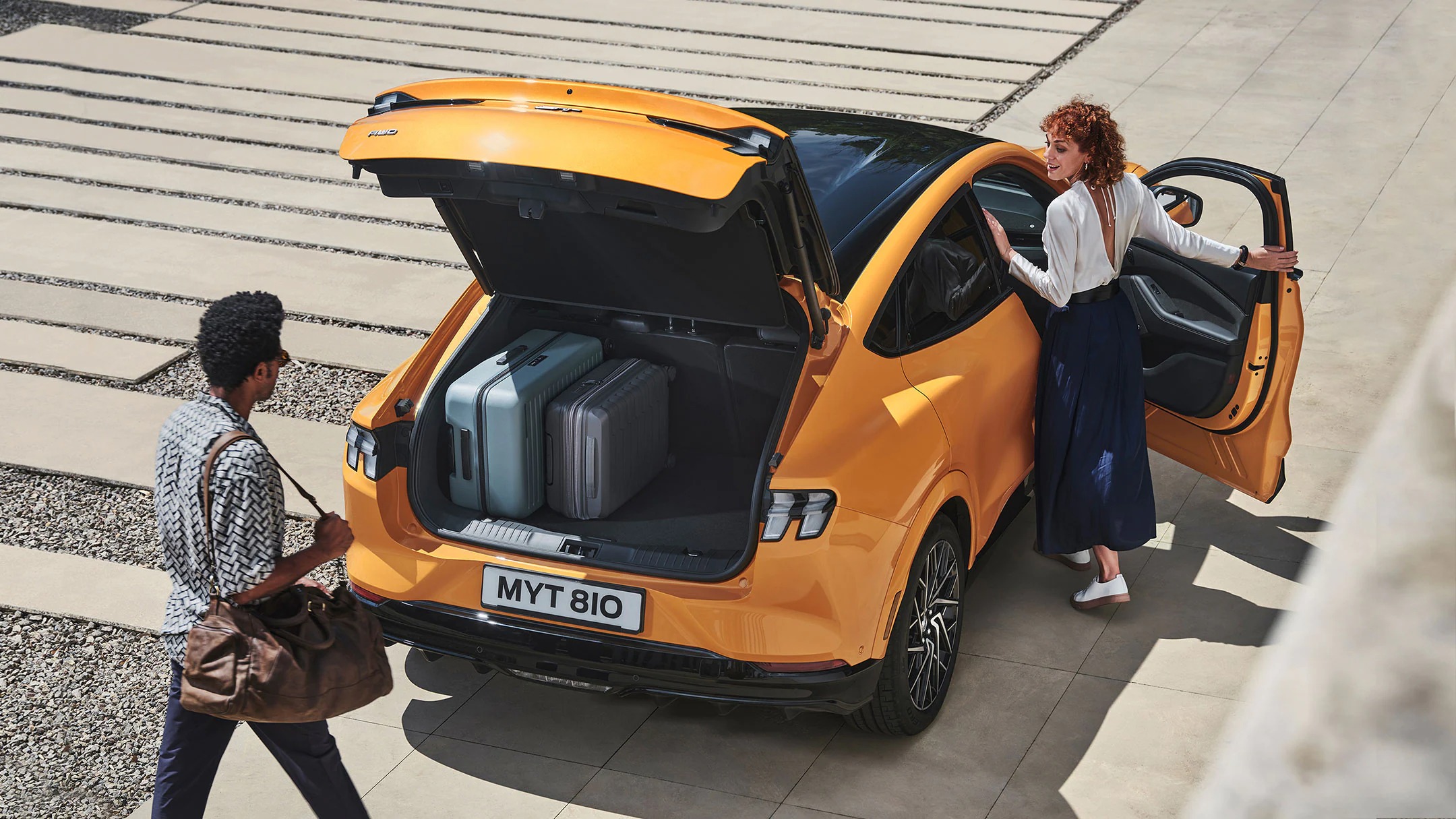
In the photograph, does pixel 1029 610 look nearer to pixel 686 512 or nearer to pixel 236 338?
pixel 686 512

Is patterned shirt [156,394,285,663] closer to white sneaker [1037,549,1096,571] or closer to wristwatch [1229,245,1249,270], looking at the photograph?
white sneaker [1037,549,1096,571]

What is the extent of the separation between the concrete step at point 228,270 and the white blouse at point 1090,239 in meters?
3.97

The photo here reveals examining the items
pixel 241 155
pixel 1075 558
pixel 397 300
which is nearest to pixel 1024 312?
pixel 1075 558

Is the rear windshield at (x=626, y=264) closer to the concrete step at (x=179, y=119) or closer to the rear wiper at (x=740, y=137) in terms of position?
the rear wiper at (x=740, y=137)

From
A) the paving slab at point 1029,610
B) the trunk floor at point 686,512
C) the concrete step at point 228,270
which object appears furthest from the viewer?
the concrete step at point 228,270

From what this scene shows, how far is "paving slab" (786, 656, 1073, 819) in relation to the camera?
4125 mm

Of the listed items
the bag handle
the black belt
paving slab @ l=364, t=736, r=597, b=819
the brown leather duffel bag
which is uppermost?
the black belt

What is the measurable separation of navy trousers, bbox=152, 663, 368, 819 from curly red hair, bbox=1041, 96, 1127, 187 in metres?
2.85

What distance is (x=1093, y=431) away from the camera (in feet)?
16.0

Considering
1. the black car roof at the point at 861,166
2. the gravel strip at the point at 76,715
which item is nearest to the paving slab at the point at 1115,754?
the black car roof at the point at 861,166

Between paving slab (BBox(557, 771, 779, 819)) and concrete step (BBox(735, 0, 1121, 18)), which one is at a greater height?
concrete step (BBox(735, 0, 1121, 18))

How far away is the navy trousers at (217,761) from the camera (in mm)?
3391

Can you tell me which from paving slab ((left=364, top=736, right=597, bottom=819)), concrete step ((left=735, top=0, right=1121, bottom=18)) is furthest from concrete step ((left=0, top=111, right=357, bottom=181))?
paving slab ((left=364, top=736, right=597, bottom=819))

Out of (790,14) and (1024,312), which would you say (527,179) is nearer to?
(1024,312)
